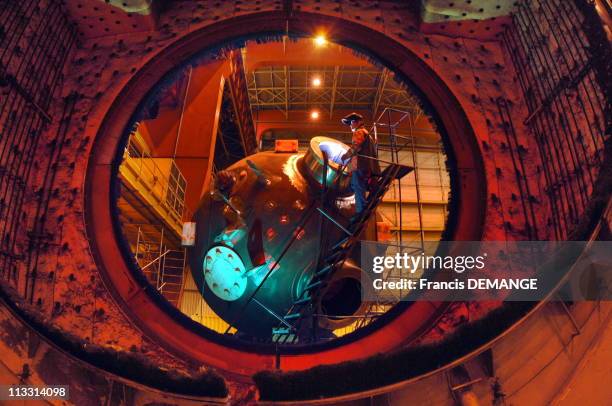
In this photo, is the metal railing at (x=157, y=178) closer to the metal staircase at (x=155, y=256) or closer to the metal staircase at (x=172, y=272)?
the metal staircase at (x=155, y=256)

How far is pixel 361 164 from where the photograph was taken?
6016mm

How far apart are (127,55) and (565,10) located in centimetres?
520

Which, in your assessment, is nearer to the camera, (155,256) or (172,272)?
(155,256)

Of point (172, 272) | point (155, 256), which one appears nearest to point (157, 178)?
point (155, 256)

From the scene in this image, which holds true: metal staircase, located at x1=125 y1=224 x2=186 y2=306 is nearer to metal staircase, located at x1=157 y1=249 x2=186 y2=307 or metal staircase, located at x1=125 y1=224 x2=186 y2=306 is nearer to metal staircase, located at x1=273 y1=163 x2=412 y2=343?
metal staircase, located at x1=157 y1=249 x2=186 y2=307

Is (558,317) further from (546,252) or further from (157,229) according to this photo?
(157,229)

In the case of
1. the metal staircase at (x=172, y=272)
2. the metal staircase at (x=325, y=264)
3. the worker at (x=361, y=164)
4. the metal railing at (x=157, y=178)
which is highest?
the metal railing at (x=157, y=178)

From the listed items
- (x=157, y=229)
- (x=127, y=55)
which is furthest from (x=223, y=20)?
(x=157, y=229)

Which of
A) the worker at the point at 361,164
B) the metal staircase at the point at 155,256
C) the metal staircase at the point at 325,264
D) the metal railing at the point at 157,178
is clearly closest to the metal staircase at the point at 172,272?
the metal staircase at the point at 155,256

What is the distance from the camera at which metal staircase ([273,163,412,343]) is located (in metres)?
5.34

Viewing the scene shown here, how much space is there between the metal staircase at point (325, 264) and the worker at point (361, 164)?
0.16 metres

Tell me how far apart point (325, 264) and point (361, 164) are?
1.48 m

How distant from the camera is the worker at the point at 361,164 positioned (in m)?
5.75

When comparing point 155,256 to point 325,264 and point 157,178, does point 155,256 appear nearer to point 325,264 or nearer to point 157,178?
point 157,178
